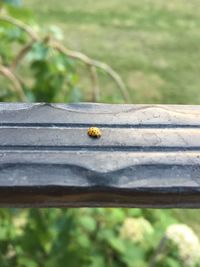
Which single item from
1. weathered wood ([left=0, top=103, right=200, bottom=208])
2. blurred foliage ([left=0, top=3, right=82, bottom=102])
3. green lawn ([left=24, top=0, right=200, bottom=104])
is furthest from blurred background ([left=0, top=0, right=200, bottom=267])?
weathered wood ([left=0, top=103, right=200, bottom=208])

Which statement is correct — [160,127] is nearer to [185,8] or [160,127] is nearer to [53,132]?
[53,132]

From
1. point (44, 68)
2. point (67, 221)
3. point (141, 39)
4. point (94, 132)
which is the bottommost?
point (67, 221)

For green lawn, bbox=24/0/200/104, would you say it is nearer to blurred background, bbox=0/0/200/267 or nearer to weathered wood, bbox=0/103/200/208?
blurred background, bbox=0/0/200/267

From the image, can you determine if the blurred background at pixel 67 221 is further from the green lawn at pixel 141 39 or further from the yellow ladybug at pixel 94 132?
the yellow ladybug at pixel 94 132

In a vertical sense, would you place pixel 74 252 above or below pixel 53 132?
below

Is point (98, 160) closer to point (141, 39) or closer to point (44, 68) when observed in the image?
point (44, 68)

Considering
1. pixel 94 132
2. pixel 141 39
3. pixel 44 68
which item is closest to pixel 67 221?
pixel 44 68

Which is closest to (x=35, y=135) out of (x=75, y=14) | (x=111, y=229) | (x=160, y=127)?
(x=160, y=127)

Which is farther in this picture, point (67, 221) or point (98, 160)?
point (67, 221)
